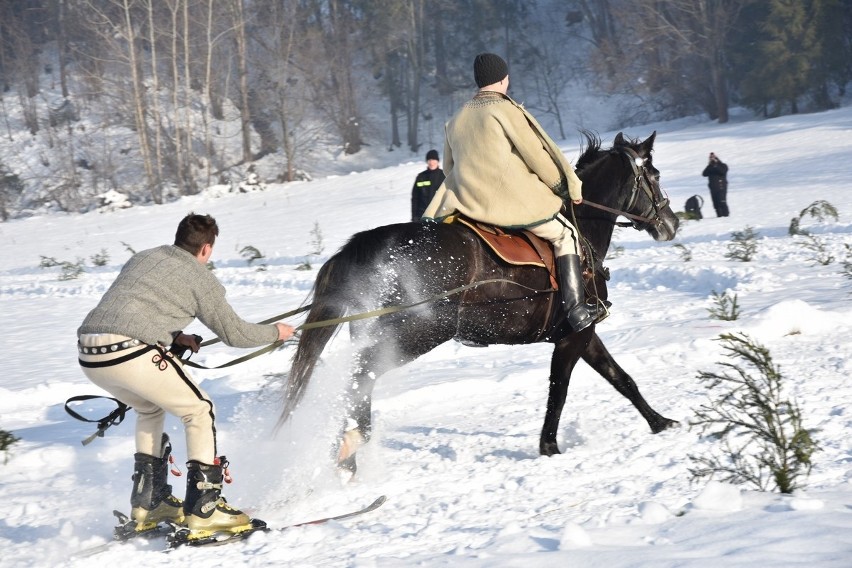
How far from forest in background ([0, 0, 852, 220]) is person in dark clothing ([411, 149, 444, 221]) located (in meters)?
25.9

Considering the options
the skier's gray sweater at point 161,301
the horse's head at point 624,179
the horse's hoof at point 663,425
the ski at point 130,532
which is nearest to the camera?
the skier's gray sweater at point 161,301

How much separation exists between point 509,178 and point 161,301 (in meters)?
2.14

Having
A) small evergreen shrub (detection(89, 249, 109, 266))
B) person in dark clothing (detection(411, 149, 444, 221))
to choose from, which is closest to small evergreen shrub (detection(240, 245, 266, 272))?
small evergreen shrub (detection(89, 249, 109, 266))

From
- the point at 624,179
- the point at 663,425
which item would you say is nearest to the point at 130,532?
the point at 663,425

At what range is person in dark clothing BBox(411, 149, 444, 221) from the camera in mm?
12047

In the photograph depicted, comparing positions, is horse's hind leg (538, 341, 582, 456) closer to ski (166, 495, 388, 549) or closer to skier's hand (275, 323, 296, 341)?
ski (166, 495, 388, 549)

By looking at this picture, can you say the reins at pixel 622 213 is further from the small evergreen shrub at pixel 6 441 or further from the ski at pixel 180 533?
the small evergreen shrub at pixel 6 441

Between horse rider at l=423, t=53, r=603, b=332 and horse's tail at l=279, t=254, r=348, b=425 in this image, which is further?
horse rider at l=423, t=53, r=603, b=332

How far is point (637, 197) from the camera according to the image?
6.23 metres

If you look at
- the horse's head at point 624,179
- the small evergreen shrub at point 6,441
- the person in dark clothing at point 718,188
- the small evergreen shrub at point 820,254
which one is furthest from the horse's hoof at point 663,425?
the person in dark clothing at point 718,188

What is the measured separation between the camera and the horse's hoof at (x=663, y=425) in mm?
5699

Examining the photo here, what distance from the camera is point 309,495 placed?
496 centimetres

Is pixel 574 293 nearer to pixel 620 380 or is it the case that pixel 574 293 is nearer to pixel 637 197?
pixel 620 380

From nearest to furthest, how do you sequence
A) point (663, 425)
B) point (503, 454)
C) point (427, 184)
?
point (503, 454)
point (663, 425)
point (427, 184)
